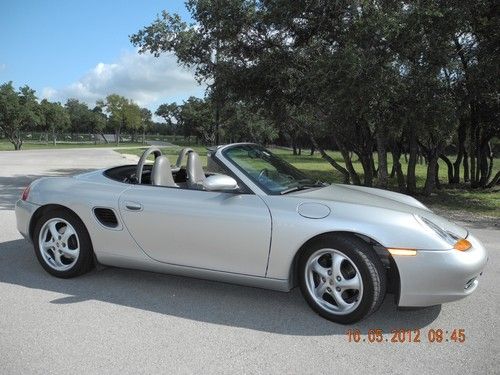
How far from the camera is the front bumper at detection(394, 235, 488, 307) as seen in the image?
3.47m

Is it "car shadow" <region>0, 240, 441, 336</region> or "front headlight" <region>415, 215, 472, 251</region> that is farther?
"car shadow" <region>0, 240, 441, 336</region>

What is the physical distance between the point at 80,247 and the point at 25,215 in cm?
80

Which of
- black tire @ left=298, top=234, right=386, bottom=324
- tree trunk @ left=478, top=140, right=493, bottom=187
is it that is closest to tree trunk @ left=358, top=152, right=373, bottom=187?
tree trunk @ left=478, top=140, right=493, bottom=187

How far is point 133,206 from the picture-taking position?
436cm

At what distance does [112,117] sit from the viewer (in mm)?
75688

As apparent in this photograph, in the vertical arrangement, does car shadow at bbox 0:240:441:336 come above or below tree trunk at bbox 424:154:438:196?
below

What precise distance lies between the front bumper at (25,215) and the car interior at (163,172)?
2.70 ft

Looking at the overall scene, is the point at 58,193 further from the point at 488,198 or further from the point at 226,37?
the point at 488,198

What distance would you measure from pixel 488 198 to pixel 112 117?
68.2 m

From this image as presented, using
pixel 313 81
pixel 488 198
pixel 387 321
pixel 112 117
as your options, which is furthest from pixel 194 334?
pixel 112 117

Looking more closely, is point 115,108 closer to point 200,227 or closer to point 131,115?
point 131,115

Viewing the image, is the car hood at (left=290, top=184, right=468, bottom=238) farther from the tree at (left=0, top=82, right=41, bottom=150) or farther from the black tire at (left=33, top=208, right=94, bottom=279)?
the tree at (left=0, top=82, right=41, bottom=150)

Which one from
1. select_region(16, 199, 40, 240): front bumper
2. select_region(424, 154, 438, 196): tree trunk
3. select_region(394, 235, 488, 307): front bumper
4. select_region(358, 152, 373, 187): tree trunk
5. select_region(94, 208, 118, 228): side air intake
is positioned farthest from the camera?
select_region(358, 152, 373, 187): tree trunk
